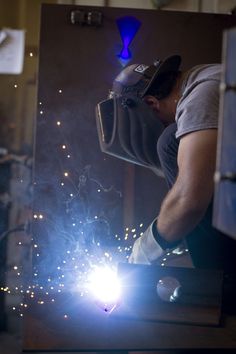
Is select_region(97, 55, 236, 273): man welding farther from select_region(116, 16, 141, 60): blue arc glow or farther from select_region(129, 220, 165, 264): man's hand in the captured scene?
select_region(116, 16, 141, 60): blue arc glow

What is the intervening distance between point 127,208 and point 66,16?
706 millimetres

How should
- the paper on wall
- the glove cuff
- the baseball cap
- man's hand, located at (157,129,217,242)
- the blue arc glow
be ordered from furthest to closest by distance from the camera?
the paper on wall < the blue arc glow < the baseball cap < the glove cuff < man's hand, located at (157,129,217,242)

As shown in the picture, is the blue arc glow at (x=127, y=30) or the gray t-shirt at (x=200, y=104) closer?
the gray t-shirt at (x=200, y=104)

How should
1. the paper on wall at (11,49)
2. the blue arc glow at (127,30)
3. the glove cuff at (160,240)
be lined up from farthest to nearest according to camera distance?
the paper on wall at (11,49), the blue arc glow at (127,30), the glove cuff at (160,240)

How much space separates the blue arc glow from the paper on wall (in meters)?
0.50

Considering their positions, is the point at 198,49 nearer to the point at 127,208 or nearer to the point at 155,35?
the point at 155,35

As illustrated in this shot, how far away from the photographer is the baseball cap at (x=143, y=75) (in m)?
1.58

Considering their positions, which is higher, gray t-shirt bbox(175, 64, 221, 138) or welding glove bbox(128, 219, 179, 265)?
gray t-shirt bbox(175, 64, 221, 138)

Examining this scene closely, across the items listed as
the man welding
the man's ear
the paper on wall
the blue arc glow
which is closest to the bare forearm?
the man welding

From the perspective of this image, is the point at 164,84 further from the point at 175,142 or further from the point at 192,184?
the point at 192,184

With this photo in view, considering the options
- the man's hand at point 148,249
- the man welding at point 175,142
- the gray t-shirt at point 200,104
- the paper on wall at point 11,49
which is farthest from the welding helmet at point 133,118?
the paper on wall at point 11,49

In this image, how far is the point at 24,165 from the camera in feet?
7.73

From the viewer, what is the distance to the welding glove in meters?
1.48

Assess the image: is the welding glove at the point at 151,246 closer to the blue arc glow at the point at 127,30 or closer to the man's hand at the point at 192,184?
the man's hand at the point at 192,184
